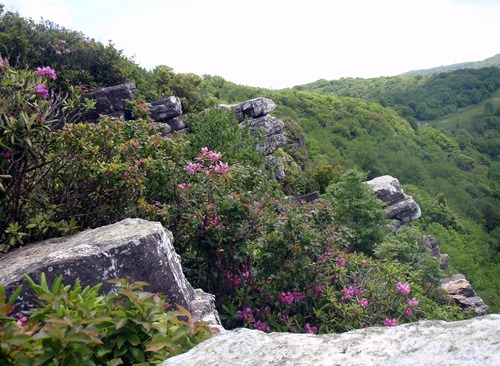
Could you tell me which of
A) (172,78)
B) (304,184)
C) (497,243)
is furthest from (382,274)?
(497,243)

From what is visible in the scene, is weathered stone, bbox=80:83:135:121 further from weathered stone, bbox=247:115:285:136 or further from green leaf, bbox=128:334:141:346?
green leaf, bbox=128:334:141:346

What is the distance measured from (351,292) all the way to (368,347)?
3.48 metres

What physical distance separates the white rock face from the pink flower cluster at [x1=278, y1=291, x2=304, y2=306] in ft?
9.03

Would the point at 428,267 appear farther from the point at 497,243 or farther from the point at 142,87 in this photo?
the point at 497,243

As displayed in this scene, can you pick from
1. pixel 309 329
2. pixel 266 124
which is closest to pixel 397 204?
pixel 266 124

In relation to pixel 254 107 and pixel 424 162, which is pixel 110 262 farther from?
pixel 424 162

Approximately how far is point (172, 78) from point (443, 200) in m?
27.1

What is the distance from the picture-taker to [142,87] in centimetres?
1422

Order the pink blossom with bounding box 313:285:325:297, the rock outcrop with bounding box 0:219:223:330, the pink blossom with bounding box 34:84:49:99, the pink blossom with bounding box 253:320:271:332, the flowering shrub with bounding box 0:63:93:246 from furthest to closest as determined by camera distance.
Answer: the pink blossom with bounding box 313:285:325:297 → the pink blossom with bounding box 253:320:271:332 → the pink blossom with bounding box 34:84:49:99 → the flowering shrub with bounding box 0:63:93:246 → the rock outcrop with bounding box 0:219:223:330

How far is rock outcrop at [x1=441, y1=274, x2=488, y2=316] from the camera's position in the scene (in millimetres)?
11898

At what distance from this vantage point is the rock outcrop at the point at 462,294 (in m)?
11.9

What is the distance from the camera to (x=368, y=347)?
142 centimetres

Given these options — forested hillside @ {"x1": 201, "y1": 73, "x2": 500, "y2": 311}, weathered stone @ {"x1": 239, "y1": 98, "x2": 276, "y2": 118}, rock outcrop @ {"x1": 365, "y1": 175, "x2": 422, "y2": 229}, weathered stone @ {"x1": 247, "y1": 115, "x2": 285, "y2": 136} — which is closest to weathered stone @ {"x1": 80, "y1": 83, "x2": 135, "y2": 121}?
weathered stone @ {"x1": 239, "y1": 98, "x2": 276, "y2": 118}

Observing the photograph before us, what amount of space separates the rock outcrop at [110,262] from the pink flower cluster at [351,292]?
1.77m
